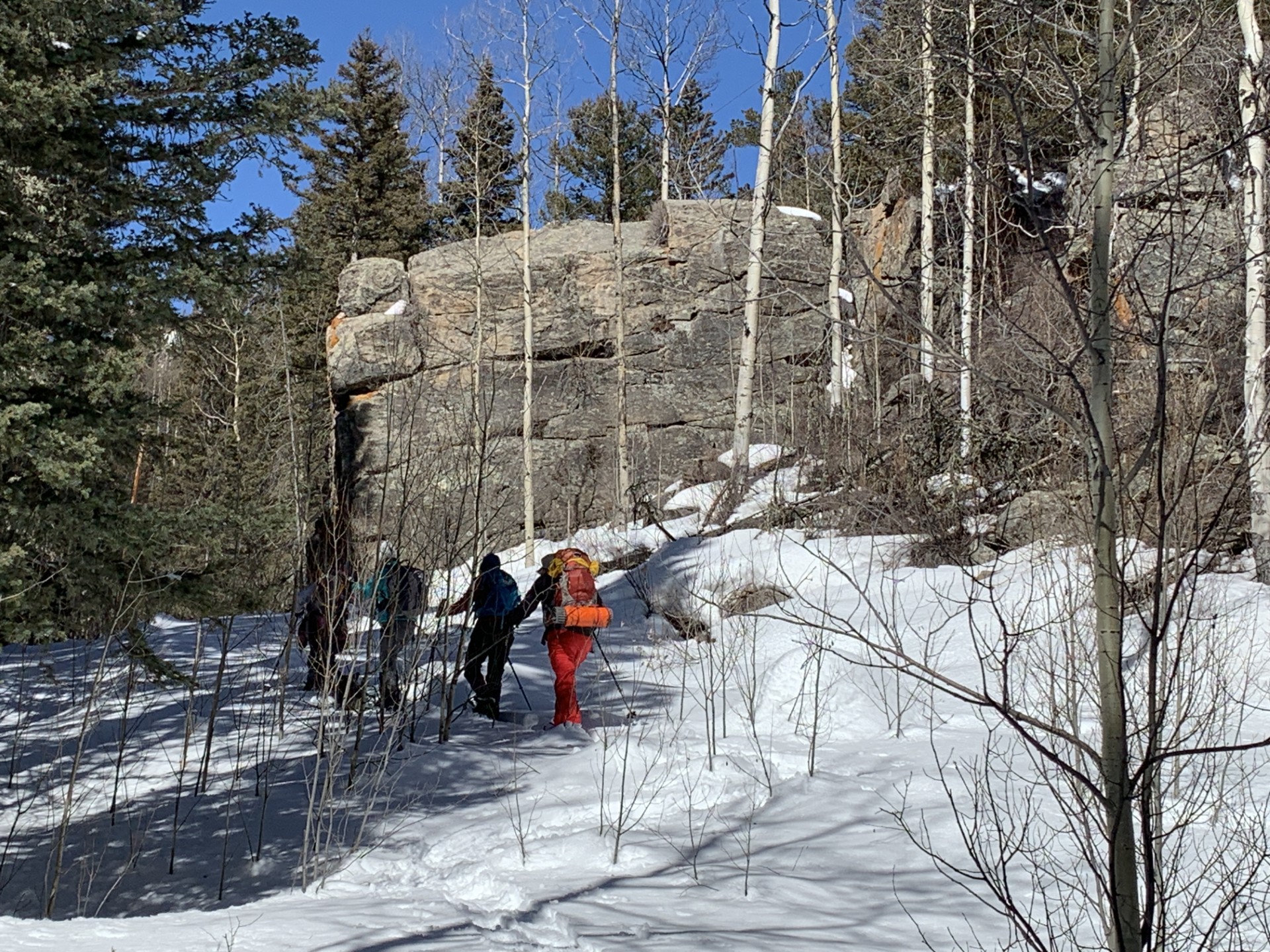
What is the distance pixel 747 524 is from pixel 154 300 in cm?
904

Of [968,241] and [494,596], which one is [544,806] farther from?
[968,241]

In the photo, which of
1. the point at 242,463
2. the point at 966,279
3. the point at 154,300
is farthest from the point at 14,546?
the point at 242,463

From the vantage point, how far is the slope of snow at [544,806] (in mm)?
4535

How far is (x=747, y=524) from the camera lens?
14688 mm

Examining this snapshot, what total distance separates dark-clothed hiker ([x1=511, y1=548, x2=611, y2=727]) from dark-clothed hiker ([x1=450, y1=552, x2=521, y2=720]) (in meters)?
0.16

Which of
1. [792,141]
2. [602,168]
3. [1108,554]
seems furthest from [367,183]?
[1108,554]

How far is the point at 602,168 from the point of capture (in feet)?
101

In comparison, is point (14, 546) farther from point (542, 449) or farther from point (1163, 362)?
point (542, 449)

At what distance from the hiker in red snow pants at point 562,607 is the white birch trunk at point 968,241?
3.21 meters

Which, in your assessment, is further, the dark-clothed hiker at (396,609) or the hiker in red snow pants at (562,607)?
the hiker in red snow pants at (562,607)

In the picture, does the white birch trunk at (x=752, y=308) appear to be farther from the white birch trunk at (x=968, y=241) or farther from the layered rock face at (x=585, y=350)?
the layered rock face at (x=585, y=350)

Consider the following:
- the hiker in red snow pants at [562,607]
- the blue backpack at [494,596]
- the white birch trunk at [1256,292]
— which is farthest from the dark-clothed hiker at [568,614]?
the white birch trunk at [1256,292]

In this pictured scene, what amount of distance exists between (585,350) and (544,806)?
14964mm

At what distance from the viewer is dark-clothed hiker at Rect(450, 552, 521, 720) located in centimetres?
858
